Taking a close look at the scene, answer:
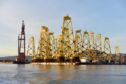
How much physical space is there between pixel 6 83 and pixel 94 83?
14.7 m

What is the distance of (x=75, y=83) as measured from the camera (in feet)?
183

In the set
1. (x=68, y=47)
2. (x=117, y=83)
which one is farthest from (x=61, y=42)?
(x=117, y=83)

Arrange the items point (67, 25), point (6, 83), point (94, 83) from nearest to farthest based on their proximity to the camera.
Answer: point (6, 83) < point (94, 83) < point (67, 25)

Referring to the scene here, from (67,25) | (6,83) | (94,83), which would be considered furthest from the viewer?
(67,25)

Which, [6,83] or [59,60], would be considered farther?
[59,60]

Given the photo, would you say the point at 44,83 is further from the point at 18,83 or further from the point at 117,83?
the point at 117,83

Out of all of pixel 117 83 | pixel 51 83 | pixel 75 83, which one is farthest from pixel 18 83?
pixel 117 83

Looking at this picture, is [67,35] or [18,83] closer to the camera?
[18,83]

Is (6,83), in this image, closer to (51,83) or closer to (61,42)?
(51,83)

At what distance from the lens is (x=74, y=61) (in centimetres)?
19988

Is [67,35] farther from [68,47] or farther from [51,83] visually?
[51,83]

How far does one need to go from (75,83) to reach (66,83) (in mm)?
1869

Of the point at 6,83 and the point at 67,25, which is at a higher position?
the point at 67,25

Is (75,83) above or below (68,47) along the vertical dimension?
below
